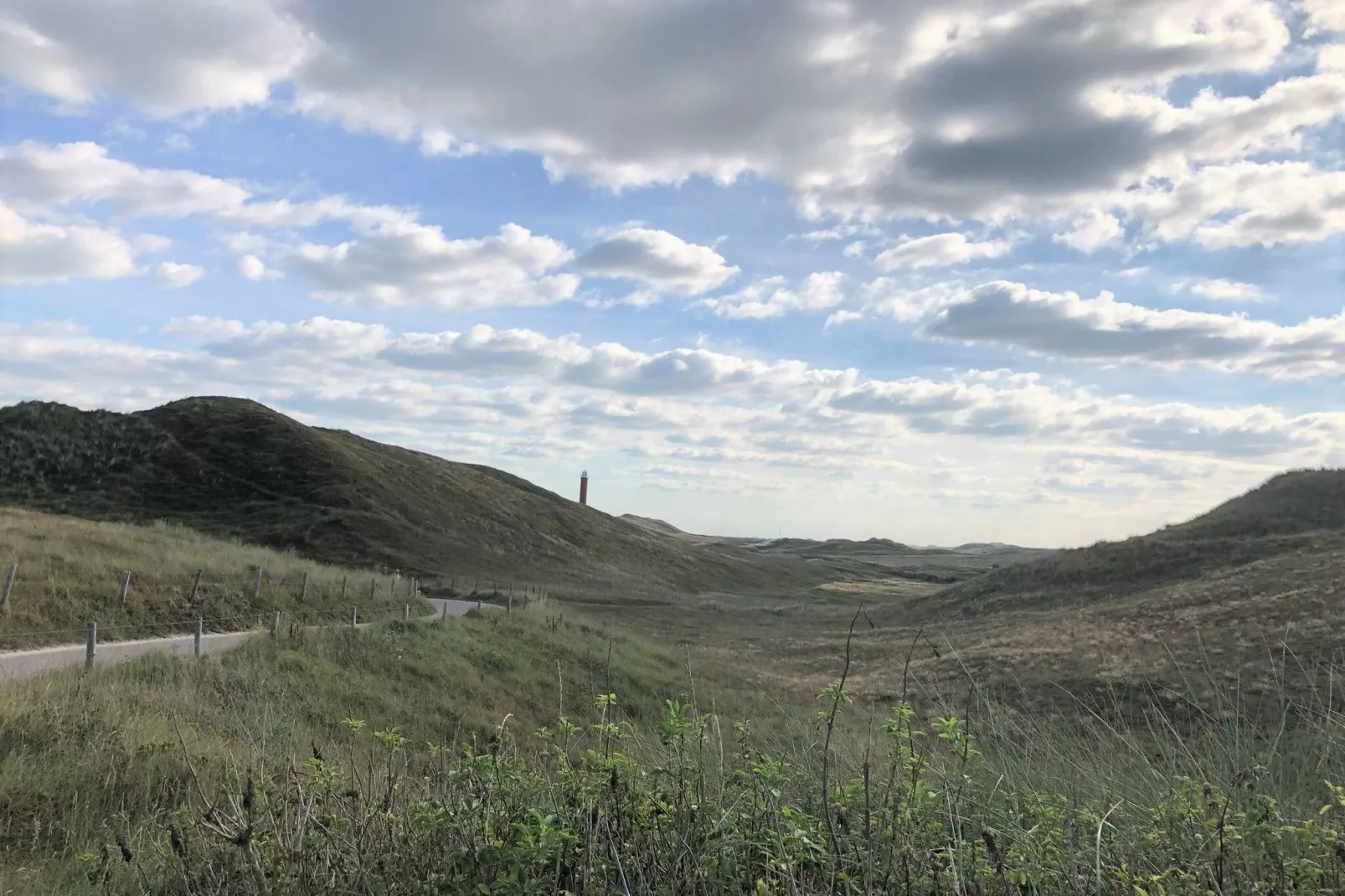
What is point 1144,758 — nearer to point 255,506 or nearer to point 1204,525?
point 1204,525

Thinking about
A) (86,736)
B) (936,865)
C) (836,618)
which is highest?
A: (936,865)

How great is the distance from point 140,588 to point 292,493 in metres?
45.3

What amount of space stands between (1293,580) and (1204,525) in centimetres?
2264

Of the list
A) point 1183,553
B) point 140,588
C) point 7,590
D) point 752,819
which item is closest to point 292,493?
point 140,588

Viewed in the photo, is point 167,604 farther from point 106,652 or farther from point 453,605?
point 453,605

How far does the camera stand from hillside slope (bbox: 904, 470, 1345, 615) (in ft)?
126

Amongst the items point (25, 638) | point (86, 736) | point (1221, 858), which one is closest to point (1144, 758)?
point (1221, 858)

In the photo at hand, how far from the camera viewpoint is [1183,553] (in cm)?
4144

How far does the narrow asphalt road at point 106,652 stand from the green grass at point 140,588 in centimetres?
91

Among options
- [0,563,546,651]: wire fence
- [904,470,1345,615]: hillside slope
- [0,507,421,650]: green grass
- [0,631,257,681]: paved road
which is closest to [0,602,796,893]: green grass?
[0,631,257,681]: paved road

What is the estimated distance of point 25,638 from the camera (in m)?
16.9

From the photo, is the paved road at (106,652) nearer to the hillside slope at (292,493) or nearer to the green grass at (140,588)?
the green grass at (140,588)

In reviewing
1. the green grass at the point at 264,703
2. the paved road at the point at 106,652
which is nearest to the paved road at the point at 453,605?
the green grass at the point at 264,703

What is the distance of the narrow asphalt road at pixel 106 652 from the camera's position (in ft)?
44.4
